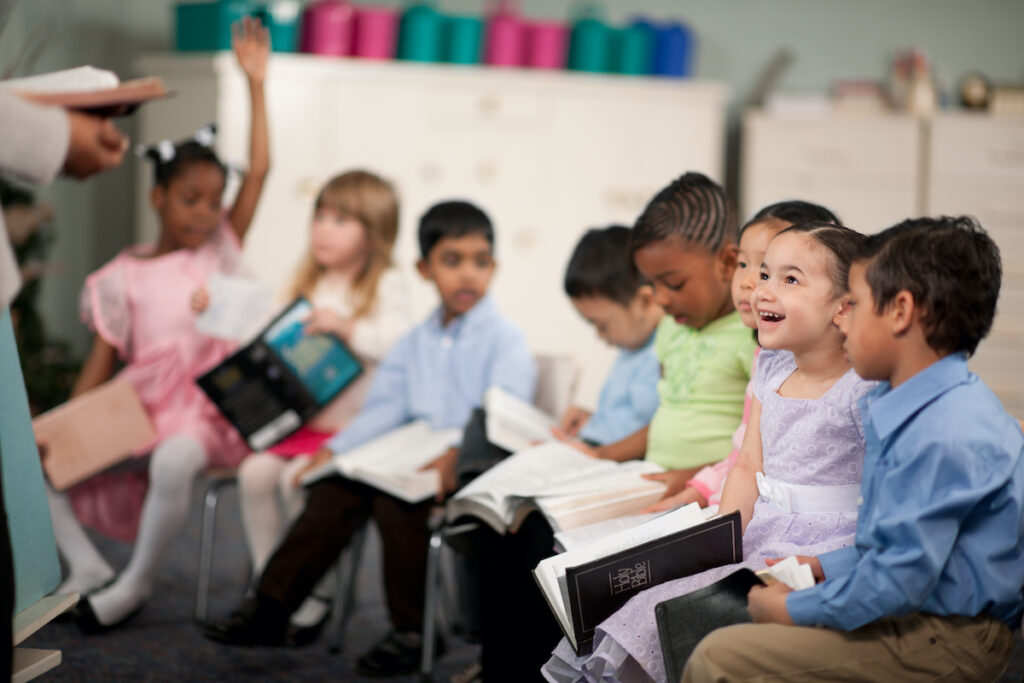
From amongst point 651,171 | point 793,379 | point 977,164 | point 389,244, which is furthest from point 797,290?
point 977,164

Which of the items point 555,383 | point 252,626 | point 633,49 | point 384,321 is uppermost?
point 633,49

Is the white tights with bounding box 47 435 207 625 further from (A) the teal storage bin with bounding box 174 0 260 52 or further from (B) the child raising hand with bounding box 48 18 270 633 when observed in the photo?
(A) the teal storage bin with bounding box 174 0 260 52

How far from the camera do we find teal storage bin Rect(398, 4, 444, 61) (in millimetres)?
4160

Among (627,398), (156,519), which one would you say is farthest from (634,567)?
(156,519)

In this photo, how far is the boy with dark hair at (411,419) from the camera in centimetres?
214

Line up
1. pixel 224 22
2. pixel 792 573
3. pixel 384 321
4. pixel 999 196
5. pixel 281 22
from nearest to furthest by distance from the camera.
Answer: pixel 792 573 < pixel 384 321 < pixel 224 22 < pixel 281 22 < pixel 999 196

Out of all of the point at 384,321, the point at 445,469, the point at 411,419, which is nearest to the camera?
the point at 445,469

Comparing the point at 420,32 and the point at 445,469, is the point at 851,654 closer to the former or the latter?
the point at 445,469

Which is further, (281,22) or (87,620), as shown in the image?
(281,22)

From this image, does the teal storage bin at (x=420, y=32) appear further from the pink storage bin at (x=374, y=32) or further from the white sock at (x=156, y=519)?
the white sock at (x=156, y=519)

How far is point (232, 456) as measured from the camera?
2.57 meters

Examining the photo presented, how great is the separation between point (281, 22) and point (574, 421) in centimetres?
260

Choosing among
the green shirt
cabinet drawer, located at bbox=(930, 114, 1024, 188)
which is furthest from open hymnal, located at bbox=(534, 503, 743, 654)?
cabinet drawer, located at bbox=(930, 114, 1024, 188)

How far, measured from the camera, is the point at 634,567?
4.18 feet
